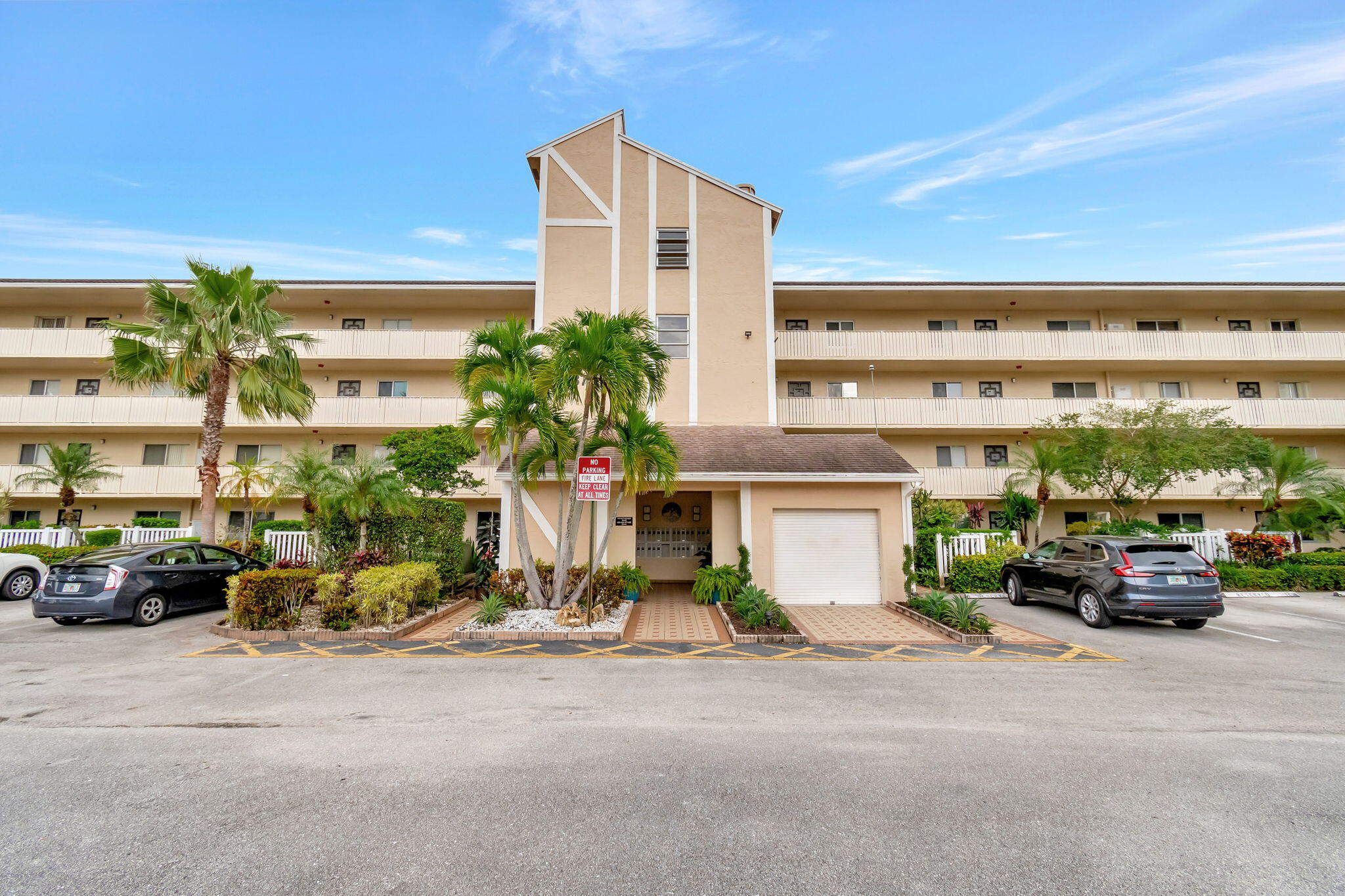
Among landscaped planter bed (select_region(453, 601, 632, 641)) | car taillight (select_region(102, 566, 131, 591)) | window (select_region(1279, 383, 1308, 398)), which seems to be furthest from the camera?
window (select_region(1279, 383, 1308, 398))

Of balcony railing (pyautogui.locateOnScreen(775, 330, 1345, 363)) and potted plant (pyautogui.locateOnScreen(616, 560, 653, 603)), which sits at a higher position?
balcony railing (pyautogui.locateOnScreen(775, 330, 1345, 363))

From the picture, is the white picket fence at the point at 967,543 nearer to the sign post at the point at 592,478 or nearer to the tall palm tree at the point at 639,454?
the tall palm tree at the point at 639,454

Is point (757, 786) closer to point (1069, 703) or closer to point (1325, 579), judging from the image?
point (1069, 703)

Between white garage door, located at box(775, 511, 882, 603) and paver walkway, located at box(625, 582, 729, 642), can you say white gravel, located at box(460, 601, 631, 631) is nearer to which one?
paver walkway, located at box(625, 582, 729, 642)

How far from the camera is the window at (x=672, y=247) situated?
17.0 m

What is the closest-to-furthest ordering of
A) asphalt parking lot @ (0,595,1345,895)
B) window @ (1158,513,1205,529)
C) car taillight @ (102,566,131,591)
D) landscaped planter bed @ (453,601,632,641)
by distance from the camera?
asphalt parking lot @ (0,595,1345,895)
landscaped planter bed @ (453,601,632,641)
car taillight @ (102,566,131,591)
window @ (1158,513,1205,529)

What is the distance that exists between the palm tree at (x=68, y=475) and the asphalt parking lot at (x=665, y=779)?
1738 cm

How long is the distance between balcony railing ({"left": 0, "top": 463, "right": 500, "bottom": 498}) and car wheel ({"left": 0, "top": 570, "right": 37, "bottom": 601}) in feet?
27.7

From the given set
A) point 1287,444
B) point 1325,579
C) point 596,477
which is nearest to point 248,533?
point 596,477

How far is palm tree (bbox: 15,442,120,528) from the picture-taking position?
19812 millimetres

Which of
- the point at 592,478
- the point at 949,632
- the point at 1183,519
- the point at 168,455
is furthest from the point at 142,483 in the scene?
the point at 1183,519

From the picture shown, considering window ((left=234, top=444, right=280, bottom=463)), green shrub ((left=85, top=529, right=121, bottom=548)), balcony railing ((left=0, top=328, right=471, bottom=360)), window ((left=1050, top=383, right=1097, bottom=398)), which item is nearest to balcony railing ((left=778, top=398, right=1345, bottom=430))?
window ((left=1050, top=383, right=1097, bottom=398))

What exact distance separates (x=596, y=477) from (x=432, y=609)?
4.85 meters

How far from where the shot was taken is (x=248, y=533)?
18.5 m
